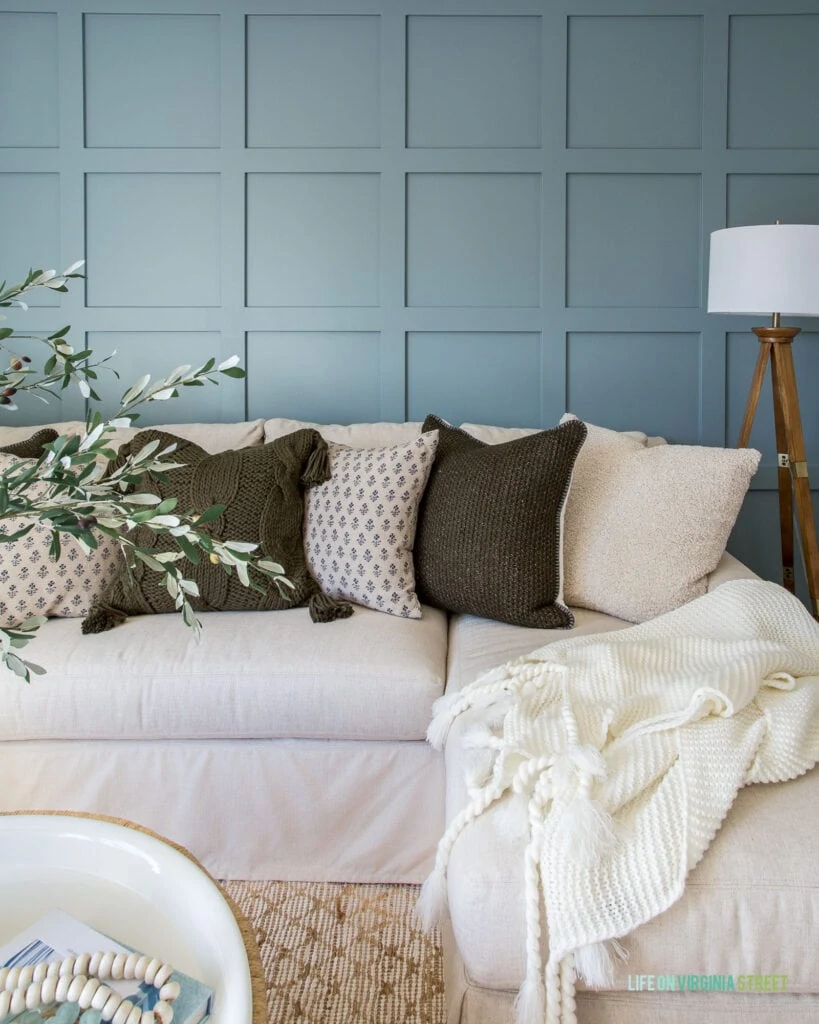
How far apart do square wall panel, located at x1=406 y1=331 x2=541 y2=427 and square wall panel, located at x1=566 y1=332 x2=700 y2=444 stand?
0.43ft

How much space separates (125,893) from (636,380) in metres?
2.35

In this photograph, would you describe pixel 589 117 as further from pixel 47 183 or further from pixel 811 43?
pixel 47 183

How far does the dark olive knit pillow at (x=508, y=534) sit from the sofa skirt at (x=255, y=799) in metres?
0.43

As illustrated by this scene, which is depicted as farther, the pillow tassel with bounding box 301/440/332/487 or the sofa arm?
the pillow tassel with bounding box 301/440/332/487

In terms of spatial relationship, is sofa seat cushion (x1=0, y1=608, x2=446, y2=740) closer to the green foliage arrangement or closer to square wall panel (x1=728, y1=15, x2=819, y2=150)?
the green foliage arrangement

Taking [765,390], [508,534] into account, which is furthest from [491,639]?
[765,390]

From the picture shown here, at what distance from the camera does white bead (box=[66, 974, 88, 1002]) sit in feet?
3.13

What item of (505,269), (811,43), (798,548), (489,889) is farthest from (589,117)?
(489,889)

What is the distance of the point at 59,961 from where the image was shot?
1011 millimetres

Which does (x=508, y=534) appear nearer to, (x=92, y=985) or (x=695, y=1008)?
(x=695, y=1008)

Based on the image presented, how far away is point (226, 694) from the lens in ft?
6.31

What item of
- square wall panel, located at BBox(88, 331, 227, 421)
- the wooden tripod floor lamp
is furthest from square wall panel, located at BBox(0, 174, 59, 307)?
the wooden tripod floor lamp

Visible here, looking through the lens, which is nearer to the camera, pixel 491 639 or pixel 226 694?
pixel 226 694

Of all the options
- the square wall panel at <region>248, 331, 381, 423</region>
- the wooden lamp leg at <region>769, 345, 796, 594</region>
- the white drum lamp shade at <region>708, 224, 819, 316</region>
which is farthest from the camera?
the square wall panel at <region>248, 331, 381, 423</region>
